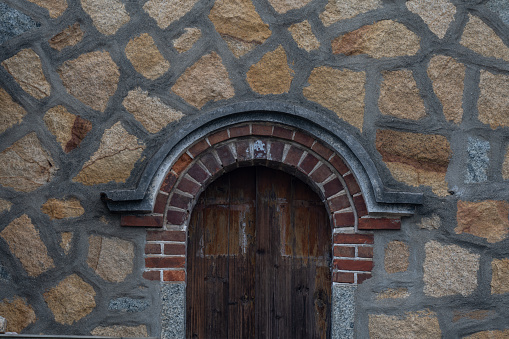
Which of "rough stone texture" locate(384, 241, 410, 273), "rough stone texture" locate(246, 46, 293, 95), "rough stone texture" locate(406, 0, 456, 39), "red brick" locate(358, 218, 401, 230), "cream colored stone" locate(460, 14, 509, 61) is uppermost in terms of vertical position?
"rough stone texture" locate(406, 0, 456, 39)

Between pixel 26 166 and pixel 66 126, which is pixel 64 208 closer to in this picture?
pixel 26 166

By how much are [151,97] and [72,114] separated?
49cm

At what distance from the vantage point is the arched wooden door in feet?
10.8

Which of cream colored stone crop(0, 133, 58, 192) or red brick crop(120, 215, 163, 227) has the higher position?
cream colored stone crop(0, 133, 58, 192)

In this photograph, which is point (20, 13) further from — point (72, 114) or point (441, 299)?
point (441, 299)


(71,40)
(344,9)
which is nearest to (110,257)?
(71,40)

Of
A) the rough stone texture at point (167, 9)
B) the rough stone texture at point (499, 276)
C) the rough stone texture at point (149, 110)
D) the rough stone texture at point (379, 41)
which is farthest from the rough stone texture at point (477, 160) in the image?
the rough stone texture at point (167, 9)

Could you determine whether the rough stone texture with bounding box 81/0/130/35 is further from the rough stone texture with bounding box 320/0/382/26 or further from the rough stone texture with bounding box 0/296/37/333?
the rough stone texture with bounding box 0/296/37/333

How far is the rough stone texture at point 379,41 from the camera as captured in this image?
321 cm

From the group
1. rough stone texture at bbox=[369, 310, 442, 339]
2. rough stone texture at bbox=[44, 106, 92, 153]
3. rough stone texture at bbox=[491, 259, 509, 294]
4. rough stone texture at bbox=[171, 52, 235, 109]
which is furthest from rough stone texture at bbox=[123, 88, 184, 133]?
rough stone texture at bbox=[491, 259, 509, 294]

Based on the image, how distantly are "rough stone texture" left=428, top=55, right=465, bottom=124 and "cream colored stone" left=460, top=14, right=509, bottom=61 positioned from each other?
14 cm

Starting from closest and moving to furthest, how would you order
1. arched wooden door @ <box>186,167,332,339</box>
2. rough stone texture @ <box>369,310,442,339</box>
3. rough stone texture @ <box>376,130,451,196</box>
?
rough stone texture @ <box>369,310,442,339</box>
rough stone texture @ <box>376,130,451,196</box>
arched wooden door @ <box>186,167,332,339</box>

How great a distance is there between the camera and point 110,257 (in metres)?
3.13

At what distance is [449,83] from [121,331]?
240 centimetres
